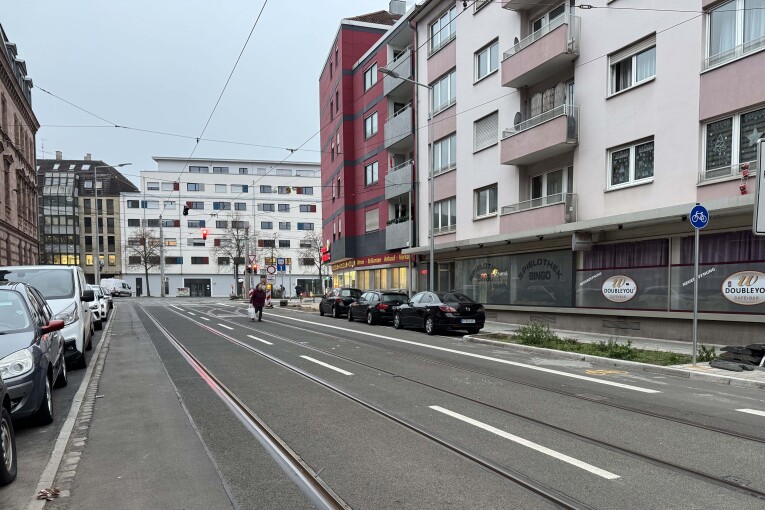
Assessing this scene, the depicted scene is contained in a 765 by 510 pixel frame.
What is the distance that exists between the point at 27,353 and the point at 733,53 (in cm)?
1536

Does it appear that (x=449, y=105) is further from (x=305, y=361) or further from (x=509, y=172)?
(x=305, y=361)

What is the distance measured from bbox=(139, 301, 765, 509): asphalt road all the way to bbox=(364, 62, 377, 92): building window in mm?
25984

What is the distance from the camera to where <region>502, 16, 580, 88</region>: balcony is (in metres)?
17.0

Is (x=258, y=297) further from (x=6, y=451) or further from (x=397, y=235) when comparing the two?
(x=6, y=451)

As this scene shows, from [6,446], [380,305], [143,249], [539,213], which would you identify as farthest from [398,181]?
[143,249]

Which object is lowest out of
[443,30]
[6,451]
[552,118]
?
[6,451]

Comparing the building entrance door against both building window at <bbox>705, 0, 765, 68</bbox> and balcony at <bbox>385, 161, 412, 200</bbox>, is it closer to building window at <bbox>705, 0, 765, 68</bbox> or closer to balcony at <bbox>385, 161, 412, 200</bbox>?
balcony at <bbox>385, 161, 412, 200</bbox>

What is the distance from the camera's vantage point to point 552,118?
17438mm

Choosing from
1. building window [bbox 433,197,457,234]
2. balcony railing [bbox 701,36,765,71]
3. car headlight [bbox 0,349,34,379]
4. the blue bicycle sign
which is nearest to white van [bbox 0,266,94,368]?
car headlight [bbox 0,349,34,379]

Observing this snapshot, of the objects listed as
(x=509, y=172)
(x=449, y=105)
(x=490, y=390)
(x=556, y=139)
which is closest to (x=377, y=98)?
(x=449, y=105)

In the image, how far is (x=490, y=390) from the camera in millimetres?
7773

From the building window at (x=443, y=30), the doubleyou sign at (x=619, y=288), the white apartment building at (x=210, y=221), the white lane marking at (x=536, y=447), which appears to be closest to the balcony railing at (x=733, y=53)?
the doubleyou sign at (x=619, y=288)

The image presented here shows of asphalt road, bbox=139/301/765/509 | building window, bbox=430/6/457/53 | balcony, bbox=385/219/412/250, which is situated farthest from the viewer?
balcony, bbox=385/219/412/250

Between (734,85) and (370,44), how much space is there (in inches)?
1088
